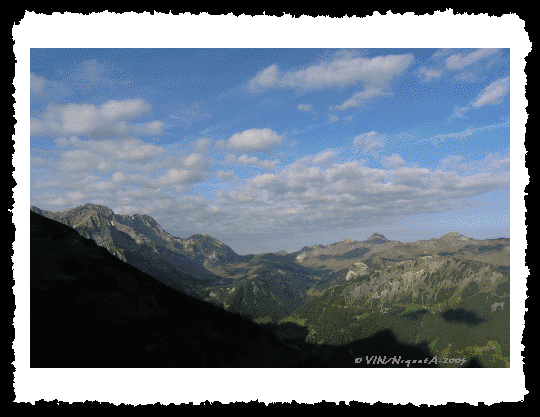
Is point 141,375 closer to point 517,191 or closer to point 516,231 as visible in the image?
point 516,231

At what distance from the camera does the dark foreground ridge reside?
4528 centimetres

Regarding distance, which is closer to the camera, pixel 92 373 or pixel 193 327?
pixel 92 373

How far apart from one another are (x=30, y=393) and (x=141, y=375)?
375 inches

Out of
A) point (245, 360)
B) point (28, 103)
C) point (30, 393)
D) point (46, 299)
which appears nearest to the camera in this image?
point (30, 393)

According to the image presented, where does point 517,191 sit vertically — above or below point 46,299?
above

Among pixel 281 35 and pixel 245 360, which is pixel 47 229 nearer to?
pixel 245 360

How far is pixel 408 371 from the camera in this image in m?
26.8

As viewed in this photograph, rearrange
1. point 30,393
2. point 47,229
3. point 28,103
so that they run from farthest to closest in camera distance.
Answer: point 47,229 < point 28,103 < point 30,393

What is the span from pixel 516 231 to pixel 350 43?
80.4 ft

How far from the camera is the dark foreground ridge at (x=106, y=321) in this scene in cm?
4528

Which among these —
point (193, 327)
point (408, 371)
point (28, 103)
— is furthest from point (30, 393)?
point (193, 327)

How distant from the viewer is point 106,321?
2261 inches

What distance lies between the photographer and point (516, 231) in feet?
90.8

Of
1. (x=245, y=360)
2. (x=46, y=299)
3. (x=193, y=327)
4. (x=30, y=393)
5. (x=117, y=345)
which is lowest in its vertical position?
(x=245, y=360)
